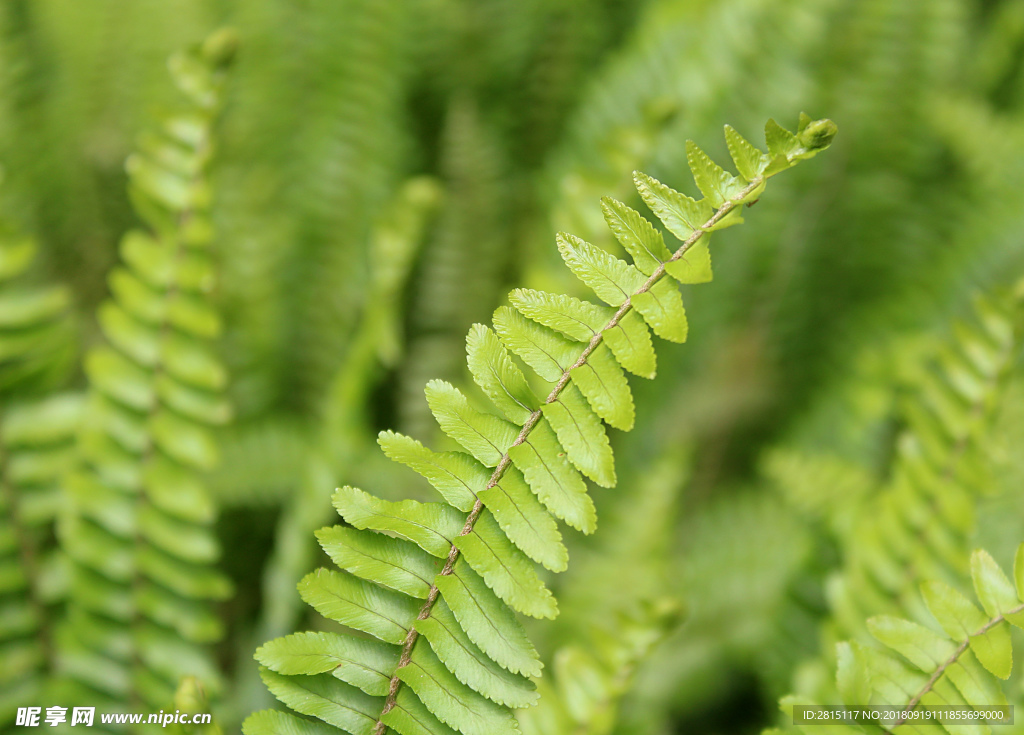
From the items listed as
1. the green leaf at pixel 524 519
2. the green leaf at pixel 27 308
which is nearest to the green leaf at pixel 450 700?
the green leaf at pixel 524 519

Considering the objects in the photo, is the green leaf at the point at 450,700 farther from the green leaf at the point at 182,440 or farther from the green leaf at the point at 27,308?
the green leaf at the point at 27,308

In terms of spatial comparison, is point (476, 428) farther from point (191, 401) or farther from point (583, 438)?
point (191, 401)

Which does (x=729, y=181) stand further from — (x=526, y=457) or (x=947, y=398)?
(x=947, y=398)

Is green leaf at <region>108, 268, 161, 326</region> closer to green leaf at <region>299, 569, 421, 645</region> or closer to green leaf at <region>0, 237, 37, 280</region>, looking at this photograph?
green leaf at <region>0, 237, 37, 280</region>

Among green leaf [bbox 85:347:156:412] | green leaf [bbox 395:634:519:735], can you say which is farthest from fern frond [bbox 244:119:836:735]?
green leaf [bbox 85:347:156:412]

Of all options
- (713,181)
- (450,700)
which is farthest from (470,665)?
(713,181)

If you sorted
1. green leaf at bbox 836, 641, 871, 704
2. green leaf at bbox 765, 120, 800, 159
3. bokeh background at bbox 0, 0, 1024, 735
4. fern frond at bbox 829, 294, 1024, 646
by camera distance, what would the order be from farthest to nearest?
1. bokeh background at bbox 0, 0, 1024, 735
2. fern frond at bbox 829, 294, 1024, 646
3. green leaf at bbox 836, 641, 871, 704
4. green leaf at bbox 765, 120, 800, 159
